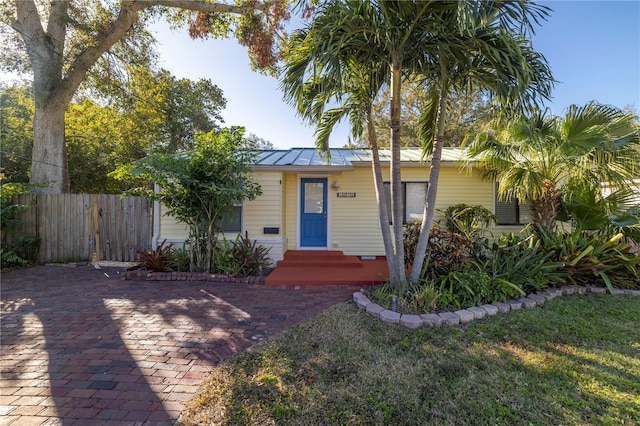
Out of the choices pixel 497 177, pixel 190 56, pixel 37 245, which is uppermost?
pixel 190 56

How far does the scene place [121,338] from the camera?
11.4ft

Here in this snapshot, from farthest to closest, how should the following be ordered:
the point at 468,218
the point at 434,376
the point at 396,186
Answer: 1. the point at 468,218
2. the point at 396,186
3. the point at 434,376

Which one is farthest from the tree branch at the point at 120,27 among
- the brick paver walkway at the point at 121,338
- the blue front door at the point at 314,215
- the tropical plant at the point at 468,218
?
the tropical plant at the point at 468,218

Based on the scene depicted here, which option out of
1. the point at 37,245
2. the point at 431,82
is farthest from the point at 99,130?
the point at 431,82

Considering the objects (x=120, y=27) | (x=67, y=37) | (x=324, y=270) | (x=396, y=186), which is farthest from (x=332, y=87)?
(x=67, y=37)

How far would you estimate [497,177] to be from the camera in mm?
7414

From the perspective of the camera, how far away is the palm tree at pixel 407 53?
3566mm

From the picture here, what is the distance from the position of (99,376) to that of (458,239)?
18.4ft

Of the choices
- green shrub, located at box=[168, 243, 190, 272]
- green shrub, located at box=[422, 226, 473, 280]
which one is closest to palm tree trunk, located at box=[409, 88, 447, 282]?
green shrub, located at box=[422, 226, 473, 280]

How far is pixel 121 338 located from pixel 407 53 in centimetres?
587

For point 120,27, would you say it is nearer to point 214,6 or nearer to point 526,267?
point 214,6

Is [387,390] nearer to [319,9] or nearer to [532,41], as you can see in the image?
[319,9]

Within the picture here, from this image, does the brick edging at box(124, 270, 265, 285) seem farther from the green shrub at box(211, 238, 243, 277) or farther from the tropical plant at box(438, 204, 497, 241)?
the tropical plant at box(438, 204, 497, 241)

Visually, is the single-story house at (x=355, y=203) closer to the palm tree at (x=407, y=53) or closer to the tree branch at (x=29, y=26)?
the palm tree at (x=407, y=53)
